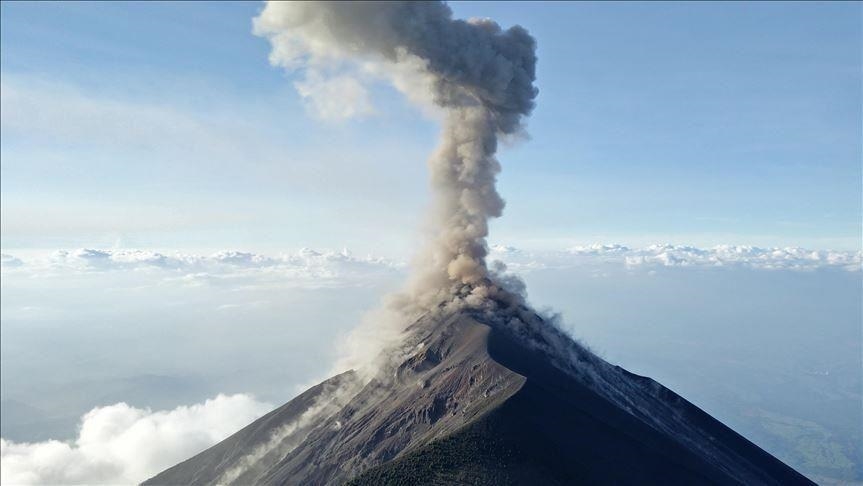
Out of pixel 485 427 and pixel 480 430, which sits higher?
pixel 485 427

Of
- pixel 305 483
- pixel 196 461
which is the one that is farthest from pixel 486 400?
pixel 196 461

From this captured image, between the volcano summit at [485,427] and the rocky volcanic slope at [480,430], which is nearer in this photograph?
the rocky volcanic slope at [480,430]

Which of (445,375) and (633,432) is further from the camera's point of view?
(445,375)

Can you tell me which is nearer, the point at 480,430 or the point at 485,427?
the point at 480,430

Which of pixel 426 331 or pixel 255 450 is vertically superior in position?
pixel 426 331

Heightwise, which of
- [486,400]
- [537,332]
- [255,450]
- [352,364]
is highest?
[537,332]

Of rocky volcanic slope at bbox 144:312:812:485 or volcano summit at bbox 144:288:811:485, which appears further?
volcano summit at bbox 144:288:811:485

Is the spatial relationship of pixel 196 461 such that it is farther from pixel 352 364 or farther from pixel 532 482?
pixel 532 482

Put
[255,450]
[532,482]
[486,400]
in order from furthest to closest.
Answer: [255,450] < [486,400] < [532,482]
